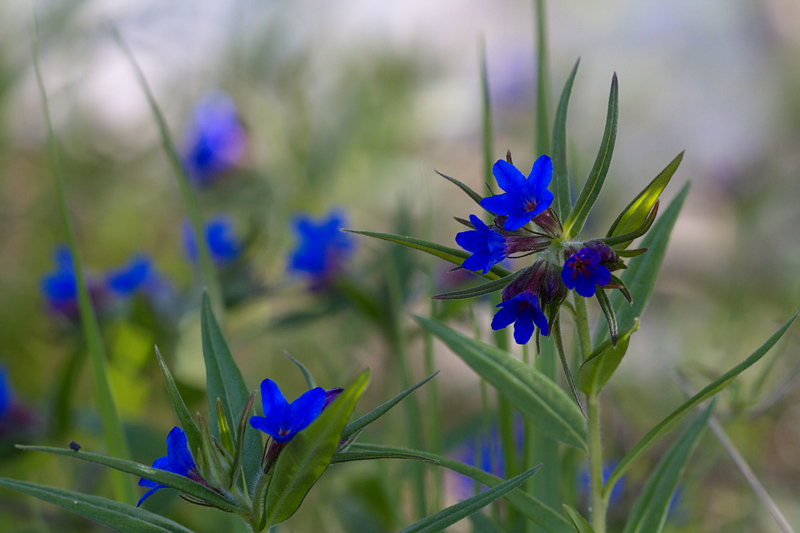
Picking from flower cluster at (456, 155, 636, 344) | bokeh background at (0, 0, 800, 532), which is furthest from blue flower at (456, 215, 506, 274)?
bokeh background at (0, 0, 800, 532)

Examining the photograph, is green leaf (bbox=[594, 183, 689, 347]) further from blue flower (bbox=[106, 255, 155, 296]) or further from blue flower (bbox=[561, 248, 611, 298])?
blue flower (bbox=[106, 255, 155, 296])

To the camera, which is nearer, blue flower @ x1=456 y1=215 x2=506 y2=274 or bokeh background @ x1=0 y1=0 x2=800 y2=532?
blue flower @ x1=456 y1=215 x2=506 y2=274

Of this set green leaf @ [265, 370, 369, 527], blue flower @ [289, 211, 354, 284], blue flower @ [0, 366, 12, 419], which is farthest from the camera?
blue flower @ [289, 211, 354, 284]

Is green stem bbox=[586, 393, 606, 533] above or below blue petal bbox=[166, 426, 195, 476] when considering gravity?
below

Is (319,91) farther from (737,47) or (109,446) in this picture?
(109,446)

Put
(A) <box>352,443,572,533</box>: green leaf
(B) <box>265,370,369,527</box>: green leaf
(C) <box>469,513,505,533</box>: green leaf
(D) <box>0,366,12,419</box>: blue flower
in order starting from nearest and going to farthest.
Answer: (B) <box>265,370,369,527</box>: green leaf < (A) <box>352,443,572,533</box>: green leaf < (C) <box>469,513,505,533</box>: green leaf < (D) <box>0,366,12,419</box>: blue flower

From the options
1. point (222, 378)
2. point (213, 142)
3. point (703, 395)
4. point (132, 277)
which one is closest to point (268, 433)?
point (222, 378)

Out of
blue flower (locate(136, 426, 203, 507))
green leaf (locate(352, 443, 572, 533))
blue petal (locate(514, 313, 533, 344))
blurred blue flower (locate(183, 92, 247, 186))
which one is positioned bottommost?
green leaf (locate(352, 443, 572, 533))
